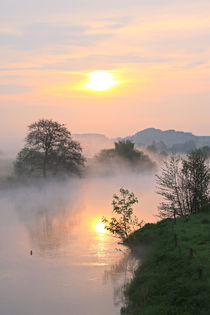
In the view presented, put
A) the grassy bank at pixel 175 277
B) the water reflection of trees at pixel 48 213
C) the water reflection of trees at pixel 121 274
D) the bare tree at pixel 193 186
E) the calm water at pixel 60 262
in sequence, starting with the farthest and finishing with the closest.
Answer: the bare tree at pixel 193 186 < the water reflection of trees at pixel 48 213 < the water reflection of trees at pixel 121 274 < the calm water at pixel 60 262 < the grassy bank at pixel 175 277

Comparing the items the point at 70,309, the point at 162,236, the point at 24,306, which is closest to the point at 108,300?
the point at 70,309

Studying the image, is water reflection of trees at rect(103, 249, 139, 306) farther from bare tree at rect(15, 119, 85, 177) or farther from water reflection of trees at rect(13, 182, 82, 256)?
bare tree at rect(15, 119, 85, 177)

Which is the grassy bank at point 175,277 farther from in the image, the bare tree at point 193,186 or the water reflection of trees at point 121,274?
the bare tree at point 193,186

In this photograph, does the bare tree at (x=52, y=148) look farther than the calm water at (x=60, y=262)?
Yes

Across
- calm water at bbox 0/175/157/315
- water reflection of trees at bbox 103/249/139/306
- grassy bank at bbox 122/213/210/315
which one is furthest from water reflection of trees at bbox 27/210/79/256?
grassy bank at bbox 122/213/210/315

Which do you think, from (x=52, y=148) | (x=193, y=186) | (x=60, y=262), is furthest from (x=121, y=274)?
(x=52, y=148)

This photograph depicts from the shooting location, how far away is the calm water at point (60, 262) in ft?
81.2

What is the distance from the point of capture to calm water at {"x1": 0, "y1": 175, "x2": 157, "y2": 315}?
974 inches

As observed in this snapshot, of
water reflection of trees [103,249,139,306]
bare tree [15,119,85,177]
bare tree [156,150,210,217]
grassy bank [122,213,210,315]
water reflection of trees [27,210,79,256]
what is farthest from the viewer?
bare tree [15,119,85,177]

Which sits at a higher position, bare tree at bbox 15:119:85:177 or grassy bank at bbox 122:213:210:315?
bare tree at bbox 15:119:85:177

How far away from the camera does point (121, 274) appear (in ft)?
100

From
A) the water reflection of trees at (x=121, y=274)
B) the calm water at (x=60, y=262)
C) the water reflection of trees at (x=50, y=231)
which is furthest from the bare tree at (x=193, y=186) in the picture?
the water reflection of trees at (x=50, y=231)

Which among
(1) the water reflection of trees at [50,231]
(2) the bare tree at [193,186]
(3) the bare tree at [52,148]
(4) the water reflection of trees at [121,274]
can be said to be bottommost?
(4) the water reflection of trees at [121,274]

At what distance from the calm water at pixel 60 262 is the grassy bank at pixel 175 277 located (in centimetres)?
190
